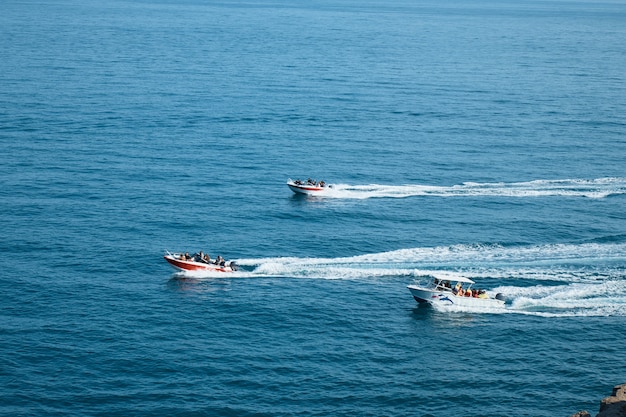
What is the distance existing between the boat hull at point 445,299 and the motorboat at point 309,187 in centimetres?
3851

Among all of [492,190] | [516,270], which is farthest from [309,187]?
[516,270]

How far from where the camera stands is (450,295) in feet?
308

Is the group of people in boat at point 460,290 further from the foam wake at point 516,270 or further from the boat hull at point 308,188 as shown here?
the boat hull at point 308,188

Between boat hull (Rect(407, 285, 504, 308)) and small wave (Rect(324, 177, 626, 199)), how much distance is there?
120 feet

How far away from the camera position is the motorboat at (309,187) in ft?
425

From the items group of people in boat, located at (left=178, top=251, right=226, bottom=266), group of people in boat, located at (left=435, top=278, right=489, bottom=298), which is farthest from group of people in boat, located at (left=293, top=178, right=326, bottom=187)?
group of people in boat, located at (left=435, top=278, right=489, bottom=298)

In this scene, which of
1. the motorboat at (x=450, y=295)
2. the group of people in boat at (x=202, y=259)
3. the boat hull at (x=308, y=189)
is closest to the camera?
the motorboat at (x=450, y=295)

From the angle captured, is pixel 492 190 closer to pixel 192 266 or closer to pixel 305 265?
pixel 305 265

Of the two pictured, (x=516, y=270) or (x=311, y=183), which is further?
(x=311, y=183)

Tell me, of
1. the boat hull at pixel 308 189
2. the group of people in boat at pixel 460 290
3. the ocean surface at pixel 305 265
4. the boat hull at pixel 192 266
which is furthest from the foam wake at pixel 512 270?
the boat hull at pixel 308 189

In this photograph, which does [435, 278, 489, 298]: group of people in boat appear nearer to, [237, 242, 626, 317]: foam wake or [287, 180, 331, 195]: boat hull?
[237, 242, 626, 317]: foam wake

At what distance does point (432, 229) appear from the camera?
378 feet

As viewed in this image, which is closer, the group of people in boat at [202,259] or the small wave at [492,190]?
the group of people in boat at [202,259]

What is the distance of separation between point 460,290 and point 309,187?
40813 millimetres
